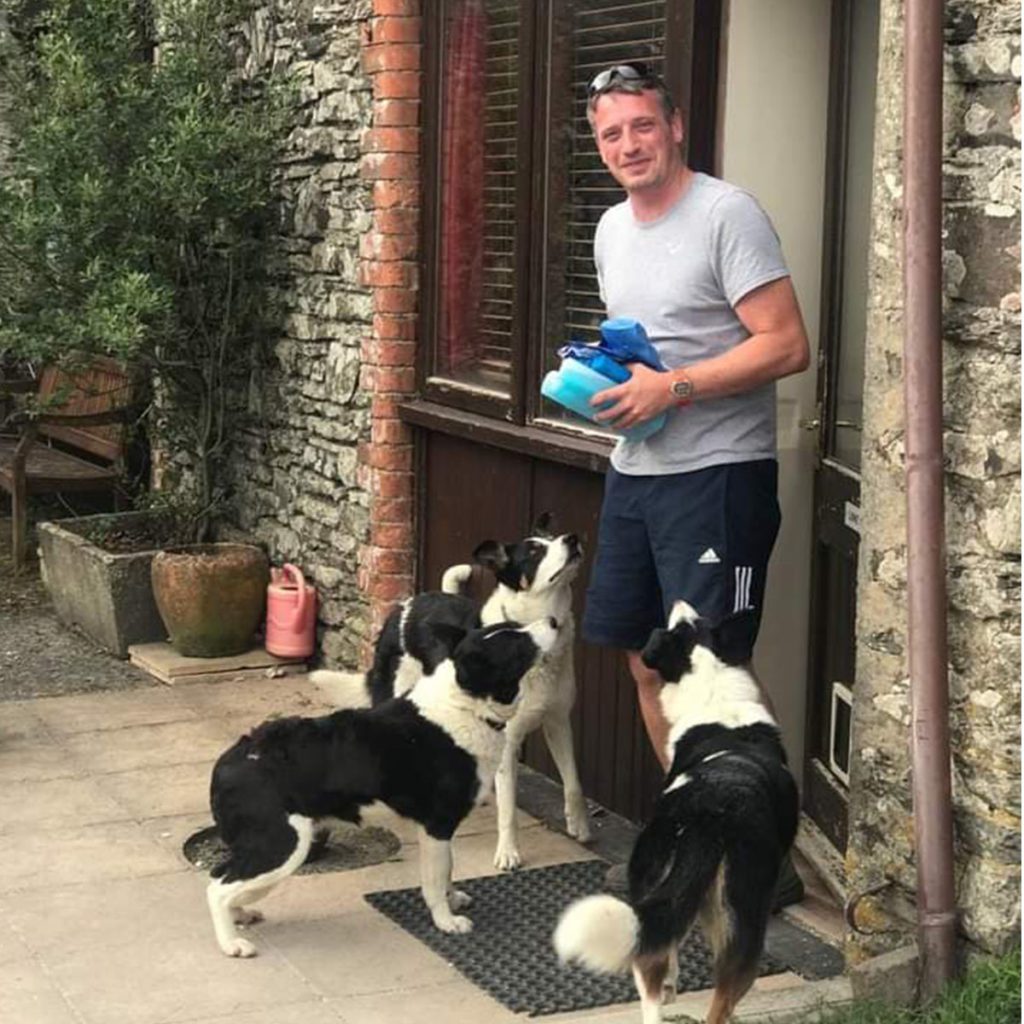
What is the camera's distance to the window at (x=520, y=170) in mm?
5938

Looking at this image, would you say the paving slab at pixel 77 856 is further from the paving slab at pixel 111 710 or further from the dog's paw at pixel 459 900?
the paving slab at pixel 111 710

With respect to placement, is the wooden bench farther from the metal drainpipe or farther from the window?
the metal drainpipe

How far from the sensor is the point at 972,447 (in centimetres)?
410

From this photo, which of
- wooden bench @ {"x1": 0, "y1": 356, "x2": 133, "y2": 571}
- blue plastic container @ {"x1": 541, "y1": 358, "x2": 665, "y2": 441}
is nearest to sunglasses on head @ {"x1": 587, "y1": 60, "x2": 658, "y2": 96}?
blue plastic container @ {"x1": 541, "y1": 358, "x2": 665, "y2": 441}

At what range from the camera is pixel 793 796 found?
4.43 meters

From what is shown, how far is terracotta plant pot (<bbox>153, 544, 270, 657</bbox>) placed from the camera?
818 cm

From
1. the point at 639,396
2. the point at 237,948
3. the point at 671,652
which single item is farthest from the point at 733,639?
the point at 237,948

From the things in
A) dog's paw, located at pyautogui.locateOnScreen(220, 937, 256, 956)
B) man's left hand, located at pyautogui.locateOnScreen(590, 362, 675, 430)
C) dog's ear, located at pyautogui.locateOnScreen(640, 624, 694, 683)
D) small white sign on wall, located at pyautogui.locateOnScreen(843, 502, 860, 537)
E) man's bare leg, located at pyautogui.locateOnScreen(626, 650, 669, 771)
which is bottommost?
dog's paw, located at pyautogui.locateOnScreen(220, 937, 256, 956)

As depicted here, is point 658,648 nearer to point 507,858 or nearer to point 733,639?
point 733,639

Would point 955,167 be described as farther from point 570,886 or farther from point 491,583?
point 491,583

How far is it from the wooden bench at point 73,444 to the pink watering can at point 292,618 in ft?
6.83

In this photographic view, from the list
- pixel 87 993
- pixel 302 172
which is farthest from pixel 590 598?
pixel 302 172

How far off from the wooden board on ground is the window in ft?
5.00

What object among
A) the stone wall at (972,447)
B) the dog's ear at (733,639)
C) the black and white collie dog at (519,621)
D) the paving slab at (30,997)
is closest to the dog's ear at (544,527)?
the black and white collie dog at (519,621)
